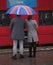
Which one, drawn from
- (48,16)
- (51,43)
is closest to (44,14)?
(48,16)

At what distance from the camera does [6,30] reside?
50.3 feet

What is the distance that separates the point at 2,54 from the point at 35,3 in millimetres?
3360

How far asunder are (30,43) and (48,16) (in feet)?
12.5

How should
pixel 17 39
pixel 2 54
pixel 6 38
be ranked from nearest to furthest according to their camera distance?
pixel 17 39 < pixel 2 54 < pixel 6 38

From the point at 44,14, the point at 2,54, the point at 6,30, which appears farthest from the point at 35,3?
the point at 2,54

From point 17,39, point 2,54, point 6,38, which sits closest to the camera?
point 17,39

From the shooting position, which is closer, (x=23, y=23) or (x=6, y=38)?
(x=23, y=23)

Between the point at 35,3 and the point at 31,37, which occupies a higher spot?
the point at 35,3

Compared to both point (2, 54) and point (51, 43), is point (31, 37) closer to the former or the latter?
point (2, 54)

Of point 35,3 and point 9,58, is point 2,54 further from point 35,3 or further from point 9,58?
point 35,3

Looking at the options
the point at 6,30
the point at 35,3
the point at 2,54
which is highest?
the point at 35,3

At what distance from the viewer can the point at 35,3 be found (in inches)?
619

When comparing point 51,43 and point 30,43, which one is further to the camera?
point 51,43

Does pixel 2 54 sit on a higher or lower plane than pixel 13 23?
lower
